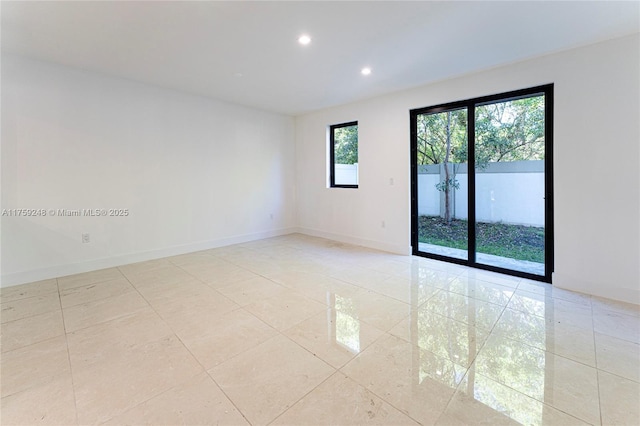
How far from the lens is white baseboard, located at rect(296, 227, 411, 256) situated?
448 centimetres

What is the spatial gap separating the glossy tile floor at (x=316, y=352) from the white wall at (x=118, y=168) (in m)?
0.61

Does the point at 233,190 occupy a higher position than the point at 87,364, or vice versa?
the point at 233,190

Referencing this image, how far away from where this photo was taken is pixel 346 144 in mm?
5457

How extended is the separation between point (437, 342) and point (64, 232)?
14.3ft

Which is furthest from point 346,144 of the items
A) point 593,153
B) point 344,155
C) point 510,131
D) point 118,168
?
point 118,168

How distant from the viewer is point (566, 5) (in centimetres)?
224

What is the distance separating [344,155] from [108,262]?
4185 millimetres

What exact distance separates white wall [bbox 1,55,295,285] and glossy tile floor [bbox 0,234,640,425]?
24.0 inches

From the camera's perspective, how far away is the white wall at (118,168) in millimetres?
3209

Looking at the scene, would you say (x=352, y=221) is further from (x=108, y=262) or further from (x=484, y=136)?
(x=108, y=262)

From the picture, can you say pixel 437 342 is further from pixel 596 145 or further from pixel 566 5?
pixel 566 5

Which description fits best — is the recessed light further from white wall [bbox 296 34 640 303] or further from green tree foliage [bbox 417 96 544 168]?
green tree foliage [bbox 417 96 544 168]

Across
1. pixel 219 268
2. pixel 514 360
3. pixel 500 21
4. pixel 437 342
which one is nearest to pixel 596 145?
pixel 500 21

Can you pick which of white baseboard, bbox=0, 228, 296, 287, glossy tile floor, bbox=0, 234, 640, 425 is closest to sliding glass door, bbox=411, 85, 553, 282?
glossy tile floor, bbox=0, 234, 640, 425
